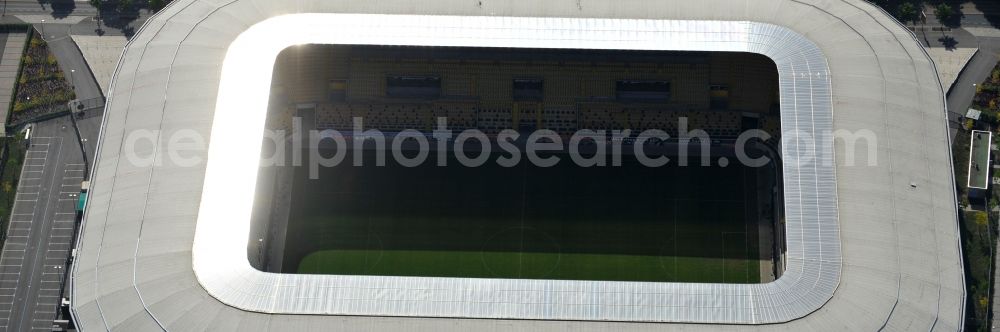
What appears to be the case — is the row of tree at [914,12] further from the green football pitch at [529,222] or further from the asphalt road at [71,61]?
the asphalt road at [71,61]

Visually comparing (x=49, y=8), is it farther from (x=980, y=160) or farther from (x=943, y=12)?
(x=980, y=160)

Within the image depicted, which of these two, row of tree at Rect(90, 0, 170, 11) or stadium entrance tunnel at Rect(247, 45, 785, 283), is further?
row of tree at Rect(90, 0, 170, 11)

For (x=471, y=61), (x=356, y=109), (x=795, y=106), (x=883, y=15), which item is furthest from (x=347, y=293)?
(x=883, y=15)

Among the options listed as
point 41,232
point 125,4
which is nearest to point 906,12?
point 125,4

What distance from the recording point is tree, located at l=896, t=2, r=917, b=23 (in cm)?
5872

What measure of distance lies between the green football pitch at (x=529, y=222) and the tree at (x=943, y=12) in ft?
65.4

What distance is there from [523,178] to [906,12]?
1215 inches

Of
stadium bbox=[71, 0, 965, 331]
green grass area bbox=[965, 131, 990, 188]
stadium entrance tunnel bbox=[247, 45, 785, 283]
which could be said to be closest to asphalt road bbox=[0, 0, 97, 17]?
stadium bbox=[71, 0, 965, 331]

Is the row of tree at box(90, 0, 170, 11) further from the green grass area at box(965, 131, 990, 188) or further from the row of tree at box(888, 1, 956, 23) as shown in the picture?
the green grass area at box(965, 131, 990, 188)

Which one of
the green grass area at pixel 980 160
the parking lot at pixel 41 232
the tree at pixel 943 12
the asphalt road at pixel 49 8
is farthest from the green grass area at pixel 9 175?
the tree at pixel 943 12

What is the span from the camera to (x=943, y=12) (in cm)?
5856

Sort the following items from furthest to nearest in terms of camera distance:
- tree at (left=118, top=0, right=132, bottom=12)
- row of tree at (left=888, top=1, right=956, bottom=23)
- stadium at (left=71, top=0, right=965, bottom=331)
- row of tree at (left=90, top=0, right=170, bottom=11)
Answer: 1. tree at (left=118, top=0, right=132, bottom=12)
2. row of tree at (left=90, top=0, right=170, bottom=11)
3. row of tree at (left=888, top=1, right=956, bottom=23)
4. stadium at (left=71, top=0, right=965, bottom=331)

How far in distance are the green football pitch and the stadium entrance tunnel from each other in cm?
9

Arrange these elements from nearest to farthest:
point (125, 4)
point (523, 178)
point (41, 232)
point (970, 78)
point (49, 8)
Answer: point (523, 178)
point (41, 232)
point (970, 78)
point (125, 4)
point (49, 8)
